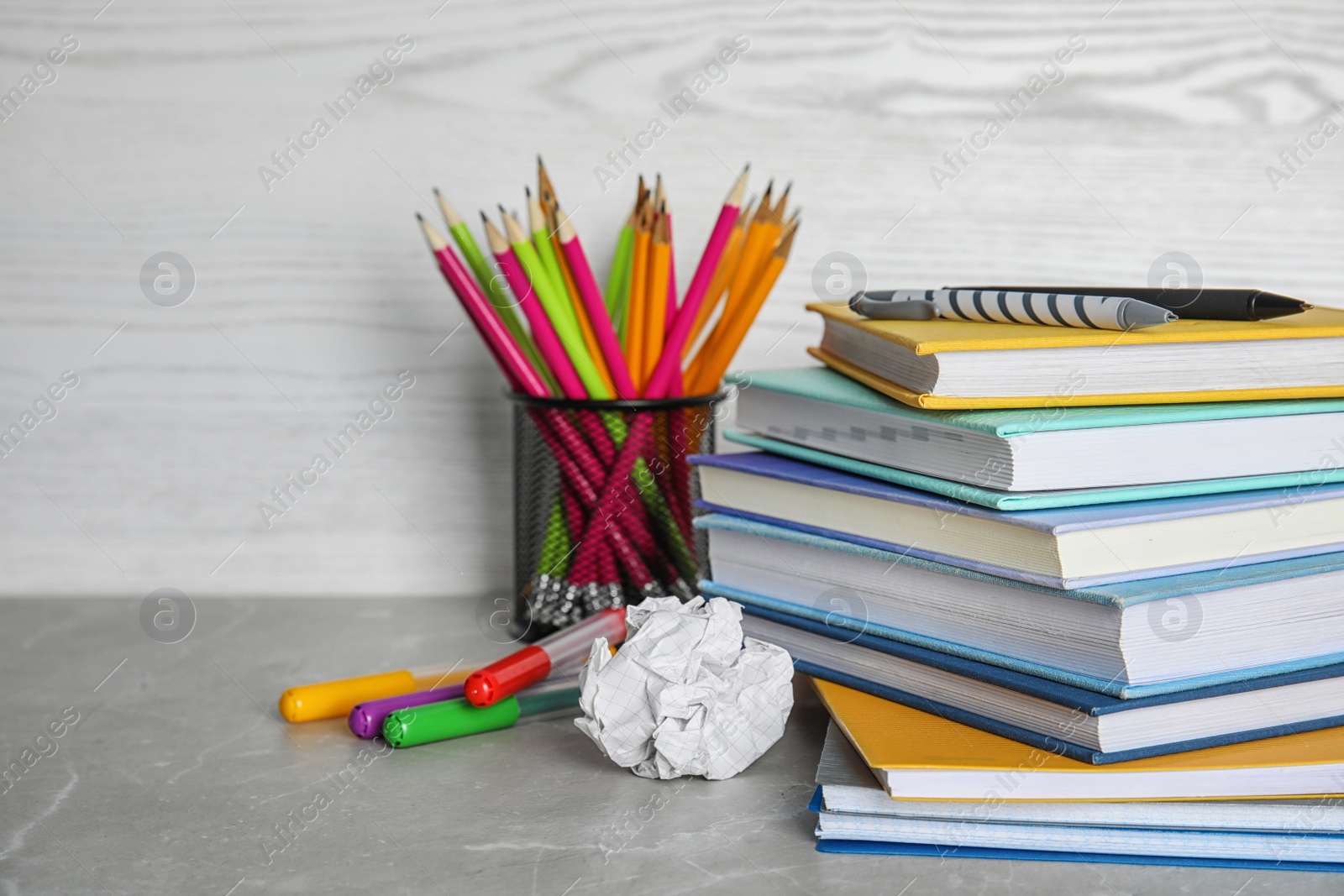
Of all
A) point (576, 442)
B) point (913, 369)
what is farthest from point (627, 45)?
point (913, 369)

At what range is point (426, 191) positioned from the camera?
1000 mm

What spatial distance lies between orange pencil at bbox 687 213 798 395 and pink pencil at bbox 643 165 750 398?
0.03m

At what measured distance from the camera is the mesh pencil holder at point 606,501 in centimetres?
80

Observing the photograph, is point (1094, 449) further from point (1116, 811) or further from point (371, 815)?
point (371, 815)

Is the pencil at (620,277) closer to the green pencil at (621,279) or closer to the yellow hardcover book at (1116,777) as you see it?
the green pencil at (621,279)

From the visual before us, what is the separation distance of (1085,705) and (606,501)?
0.38m

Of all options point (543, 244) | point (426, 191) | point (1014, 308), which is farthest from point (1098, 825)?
point (426, 191)

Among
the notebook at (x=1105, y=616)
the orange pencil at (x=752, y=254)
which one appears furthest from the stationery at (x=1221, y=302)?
the orange pencil at (x=752, y=254)

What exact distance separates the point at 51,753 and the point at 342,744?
160 mm

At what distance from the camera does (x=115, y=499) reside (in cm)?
103

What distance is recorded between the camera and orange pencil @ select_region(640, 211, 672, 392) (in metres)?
0.79

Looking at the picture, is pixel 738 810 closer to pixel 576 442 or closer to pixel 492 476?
pixel 576 442

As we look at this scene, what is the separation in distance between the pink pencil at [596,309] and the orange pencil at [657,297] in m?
0.02

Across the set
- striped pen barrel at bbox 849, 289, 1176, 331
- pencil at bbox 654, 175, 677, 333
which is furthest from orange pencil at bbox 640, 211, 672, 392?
striped pen barrel at bbox 849, 289, 1176, 331
